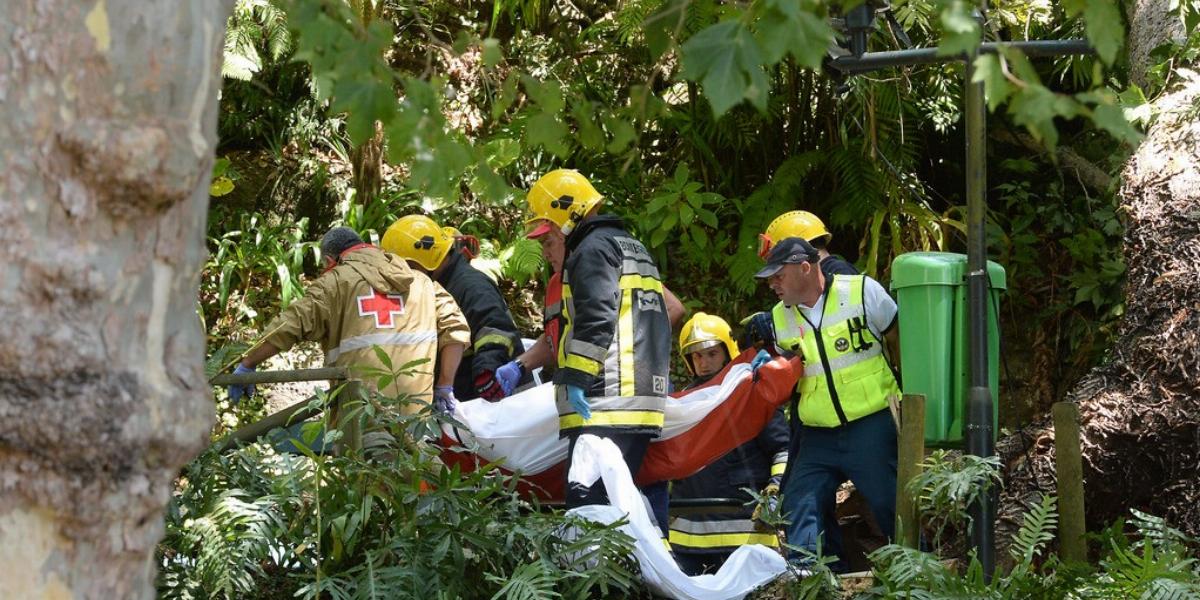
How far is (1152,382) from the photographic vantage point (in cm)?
666

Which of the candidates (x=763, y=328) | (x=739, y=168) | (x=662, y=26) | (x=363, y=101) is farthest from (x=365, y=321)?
(x=739, y=168)

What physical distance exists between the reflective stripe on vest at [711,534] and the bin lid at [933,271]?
62.9 inches

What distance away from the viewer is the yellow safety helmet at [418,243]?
8352mm

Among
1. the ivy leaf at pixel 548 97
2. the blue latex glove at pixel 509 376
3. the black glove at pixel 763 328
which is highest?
the ivy leaf at pixel 548 97

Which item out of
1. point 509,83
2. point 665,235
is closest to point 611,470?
point 509,83

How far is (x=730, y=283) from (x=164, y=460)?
9.31m

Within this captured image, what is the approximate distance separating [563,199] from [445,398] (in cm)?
124

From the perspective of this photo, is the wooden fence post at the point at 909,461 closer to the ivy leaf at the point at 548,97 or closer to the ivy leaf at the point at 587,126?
the ivy leaf at the point at 587,126

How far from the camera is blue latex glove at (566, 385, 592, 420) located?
630 centimetres

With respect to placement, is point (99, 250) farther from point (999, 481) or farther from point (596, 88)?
point (596, 88)

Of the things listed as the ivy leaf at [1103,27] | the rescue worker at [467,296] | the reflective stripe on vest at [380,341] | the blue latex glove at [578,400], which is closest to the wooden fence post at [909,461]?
the blue latex glove at [578,400]

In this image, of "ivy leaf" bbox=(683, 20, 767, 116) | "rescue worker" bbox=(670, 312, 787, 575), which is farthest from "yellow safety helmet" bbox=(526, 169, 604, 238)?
"ivy leaf" bbox=(683, 20, 767, 116)

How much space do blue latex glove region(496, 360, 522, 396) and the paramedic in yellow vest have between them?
1311 millimetres

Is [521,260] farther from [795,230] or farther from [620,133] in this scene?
[620,133]
